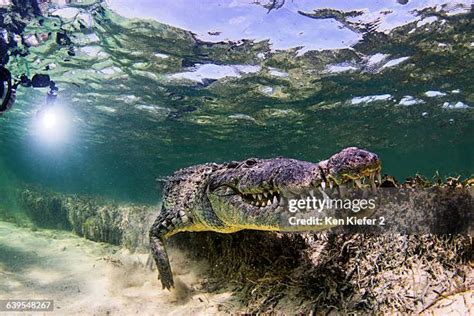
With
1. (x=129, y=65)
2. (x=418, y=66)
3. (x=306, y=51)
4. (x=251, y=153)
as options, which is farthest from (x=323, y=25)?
(x=251, y=153)

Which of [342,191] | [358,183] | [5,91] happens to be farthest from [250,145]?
[358,183]

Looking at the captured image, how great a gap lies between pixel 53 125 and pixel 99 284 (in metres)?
25.0

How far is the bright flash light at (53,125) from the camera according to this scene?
2119 centimetres

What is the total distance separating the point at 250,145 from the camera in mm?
26953

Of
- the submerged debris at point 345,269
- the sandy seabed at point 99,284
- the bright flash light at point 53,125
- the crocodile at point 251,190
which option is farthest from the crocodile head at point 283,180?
the bright flash light at point 53,125

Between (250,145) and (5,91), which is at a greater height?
(5,91)

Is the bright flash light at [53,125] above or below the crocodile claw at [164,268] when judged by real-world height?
above

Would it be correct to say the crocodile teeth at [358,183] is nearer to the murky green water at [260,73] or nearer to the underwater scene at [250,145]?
the underwater scene at [250,145]

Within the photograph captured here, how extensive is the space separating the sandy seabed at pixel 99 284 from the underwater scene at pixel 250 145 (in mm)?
36

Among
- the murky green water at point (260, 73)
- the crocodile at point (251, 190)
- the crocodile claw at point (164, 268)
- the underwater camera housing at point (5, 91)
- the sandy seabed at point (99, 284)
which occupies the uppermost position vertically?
the murky green water at point (260, 73)

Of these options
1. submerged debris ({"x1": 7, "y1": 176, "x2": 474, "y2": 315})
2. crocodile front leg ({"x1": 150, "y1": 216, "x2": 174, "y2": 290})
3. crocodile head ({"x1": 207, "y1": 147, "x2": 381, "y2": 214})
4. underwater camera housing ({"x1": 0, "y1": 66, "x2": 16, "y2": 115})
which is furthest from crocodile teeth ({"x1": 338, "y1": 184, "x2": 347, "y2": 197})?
underwater camera housing ({"x1": 0, "y1": 66, "x2": 16, "y2": 115})

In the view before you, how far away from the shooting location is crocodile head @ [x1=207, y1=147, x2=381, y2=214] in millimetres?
2239

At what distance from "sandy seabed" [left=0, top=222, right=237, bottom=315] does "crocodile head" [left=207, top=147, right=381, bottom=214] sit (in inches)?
50.7

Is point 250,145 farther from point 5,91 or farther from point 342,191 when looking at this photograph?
point 342,191
